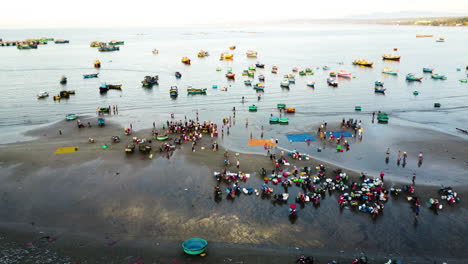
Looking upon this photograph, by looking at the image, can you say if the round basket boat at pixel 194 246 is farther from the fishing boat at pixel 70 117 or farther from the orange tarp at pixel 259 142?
the fishing boat at pixel 70 117

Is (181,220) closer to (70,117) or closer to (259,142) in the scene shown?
(259,142)

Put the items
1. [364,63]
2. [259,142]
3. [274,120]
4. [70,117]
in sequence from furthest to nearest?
[364,63]
[70,117]
[274,120]
[259,142]

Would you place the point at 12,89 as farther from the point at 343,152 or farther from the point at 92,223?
the point at 343,152

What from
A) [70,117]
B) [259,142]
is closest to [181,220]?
[259,142]

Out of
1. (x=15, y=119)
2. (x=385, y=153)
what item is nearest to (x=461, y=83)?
(x=385, y=153)

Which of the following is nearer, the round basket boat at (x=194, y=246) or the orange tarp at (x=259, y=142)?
the round basket boat at (x=194, y=246)

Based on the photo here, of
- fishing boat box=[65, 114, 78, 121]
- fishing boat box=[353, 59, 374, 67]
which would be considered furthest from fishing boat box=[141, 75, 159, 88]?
fishing boat box=[353, 59, 374, 67]

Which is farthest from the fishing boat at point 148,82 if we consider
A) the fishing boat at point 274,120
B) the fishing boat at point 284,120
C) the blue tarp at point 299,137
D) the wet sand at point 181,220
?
the wet sand at point 181,220
